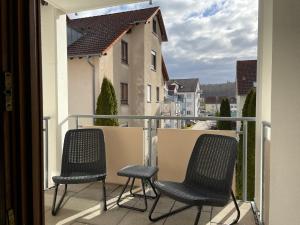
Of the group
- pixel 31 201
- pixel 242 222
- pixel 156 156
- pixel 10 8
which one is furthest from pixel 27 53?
pixel 156 156

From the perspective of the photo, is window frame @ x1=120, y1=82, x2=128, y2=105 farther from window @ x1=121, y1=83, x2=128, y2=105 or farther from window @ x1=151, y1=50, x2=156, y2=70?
window @ x1=151, y1=50, x2=156, y2=70

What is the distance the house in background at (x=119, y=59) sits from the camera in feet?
27.1

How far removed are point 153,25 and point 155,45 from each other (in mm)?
935

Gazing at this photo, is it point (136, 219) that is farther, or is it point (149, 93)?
point (149, 93)

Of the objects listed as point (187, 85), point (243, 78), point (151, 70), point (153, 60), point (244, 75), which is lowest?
point (243, 78)

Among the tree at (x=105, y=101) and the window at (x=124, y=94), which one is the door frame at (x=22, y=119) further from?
the window at (x=124, y=94)

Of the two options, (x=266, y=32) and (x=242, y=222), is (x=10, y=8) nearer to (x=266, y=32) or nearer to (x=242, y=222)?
(x=266, y=32)

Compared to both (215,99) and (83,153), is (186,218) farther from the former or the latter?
(215,99)

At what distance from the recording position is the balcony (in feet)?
8.70

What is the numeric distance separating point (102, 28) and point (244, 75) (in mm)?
6880

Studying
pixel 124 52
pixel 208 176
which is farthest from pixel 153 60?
pixel 208 176

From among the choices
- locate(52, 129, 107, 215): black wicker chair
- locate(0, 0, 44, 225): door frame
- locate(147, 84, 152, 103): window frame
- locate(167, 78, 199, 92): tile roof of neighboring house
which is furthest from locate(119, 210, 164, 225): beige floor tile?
locate(167, 78, 199, 92): tile roof of neighboring house

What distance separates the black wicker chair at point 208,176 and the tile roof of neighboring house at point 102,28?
20.4ft

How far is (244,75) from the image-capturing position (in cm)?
1207
